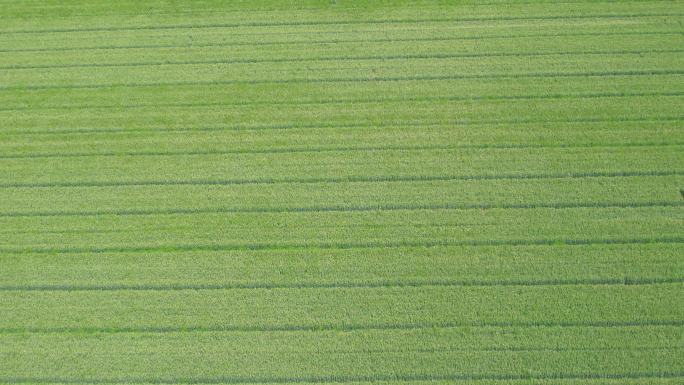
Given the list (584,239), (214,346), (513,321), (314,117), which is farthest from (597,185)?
(214,346)

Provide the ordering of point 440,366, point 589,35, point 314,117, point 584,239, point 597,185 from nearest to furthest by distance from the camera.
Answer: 1. point 440,366
2. point 584,239
3. point 597,185
4. point 314,117
5. point 589,35

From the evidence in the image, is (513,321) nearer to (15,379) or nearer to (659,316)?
(659,316)

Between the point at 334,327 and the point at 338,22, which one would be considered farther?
the point at 338,22

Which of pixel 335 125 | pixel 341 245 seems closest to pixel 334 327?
pixel 341 245

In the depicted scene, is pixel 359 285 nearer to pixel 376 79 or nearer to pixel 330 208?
pixel 330 208

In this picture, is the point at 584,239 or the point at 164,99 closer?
the point at 584,239

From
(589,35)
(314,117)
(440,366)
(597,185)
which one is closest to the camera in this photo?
(440,366)

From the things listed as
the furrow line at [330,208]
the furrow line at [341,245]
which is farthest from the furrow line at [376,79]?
the furrow line at [341,245]

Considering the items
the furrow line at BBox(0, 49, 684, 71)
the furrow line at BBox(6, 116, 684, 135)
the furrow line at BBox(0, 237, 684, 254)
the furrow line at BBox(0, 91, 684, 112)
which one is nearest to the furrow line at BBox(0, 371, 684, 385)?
the furrow line at BBox(0, 237, 684, 254)
